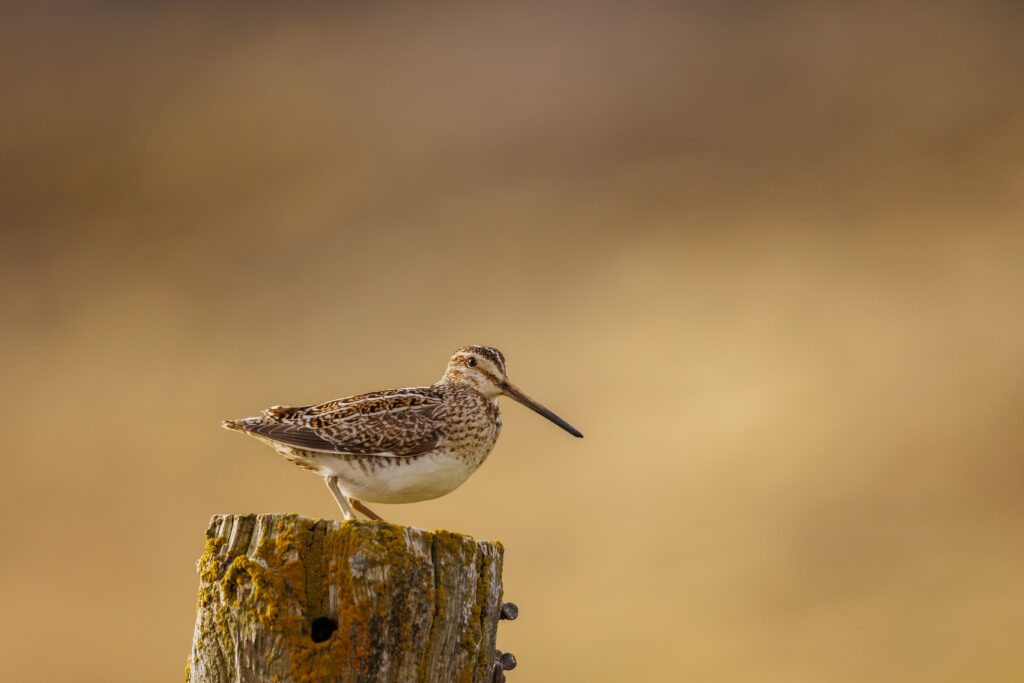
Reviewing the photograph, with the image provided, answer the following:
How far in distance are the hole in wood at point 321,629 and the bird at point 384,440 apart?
7.72 ft

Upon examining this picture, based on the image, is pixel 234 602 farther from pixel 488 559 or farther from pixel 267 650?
pixel 488 559

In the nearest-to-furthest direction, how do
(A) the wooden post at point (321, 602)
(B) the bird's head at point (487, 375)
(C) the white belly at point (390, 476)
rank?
(A) the wooden post at point (321, 602) → (C) the white belly at point (390, 476) → (B) the bird's head at point (487, 375)

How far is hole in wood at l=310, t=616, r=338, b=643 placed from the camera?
3.52 metres

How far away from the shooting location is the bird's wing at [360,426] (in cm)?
594

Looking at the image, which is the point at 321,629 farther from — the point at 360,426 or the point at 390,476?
the point at 360,426

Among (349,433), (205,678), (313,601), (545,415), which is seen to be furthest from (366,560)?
(545,415)

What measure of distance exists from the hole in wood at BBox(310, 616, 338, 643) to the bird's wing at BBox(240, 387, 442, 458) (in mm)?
2405

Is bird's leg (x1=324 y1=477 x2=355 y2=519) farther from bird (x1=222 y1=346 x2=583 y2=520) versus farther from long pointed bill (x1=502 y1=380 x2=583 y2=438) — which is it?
long pointed bill (x1=502 y1=380 x2=583 y2=438)

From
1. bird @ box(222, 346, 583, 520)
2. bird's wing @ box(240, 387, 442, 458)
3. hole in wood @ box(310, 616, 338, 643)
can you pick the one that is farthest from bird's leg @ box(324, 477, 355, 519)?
hole in wood @ box(310, 616, 338, 643)

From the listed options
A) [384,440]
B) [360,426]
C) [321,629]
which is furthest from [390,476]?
[321,629]

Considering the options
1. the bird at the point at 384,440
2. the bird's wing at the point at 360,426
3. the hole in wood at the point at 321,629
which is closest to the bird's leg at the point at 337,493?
the bird at the point at 384,440

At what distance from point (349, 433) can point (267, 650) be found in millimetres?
2613

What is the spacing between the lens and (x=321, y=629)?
3535 millimetres

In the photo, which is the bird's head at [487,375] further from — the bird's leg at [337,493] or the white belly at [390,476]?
the bird's leg at [337,493]
